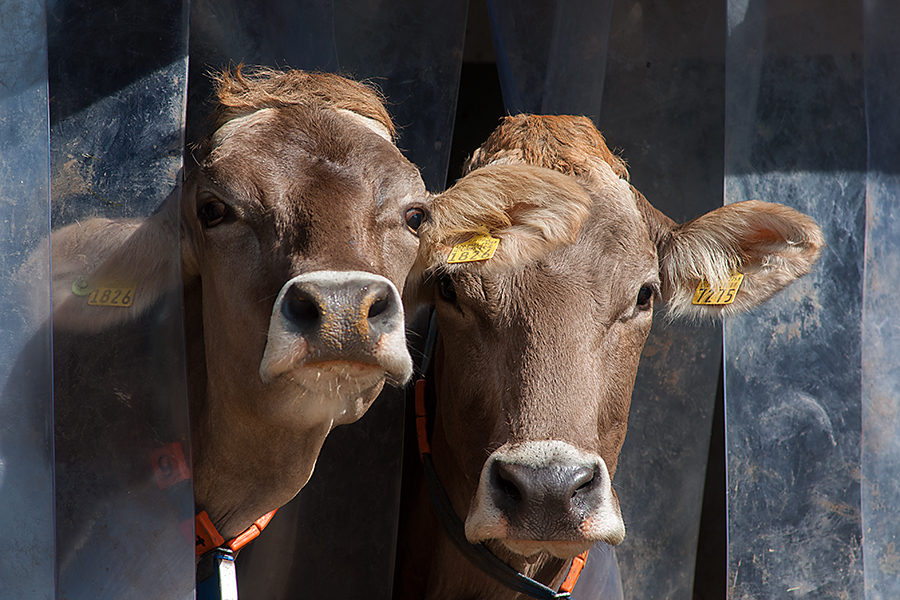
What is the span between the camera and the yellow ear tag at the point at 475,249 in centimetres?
245

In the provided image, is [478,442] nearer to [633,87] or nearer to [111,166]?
[111,166]

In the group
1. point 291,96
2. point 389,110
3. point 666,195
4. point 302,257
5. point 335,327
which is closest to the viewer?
point 335,327

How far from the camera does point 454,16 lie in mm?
3336

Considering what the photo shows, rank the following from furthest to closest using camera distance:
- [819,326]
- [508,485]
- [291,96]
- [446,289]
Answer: [819,326]
[446,289]
[291,96]
[508,485]

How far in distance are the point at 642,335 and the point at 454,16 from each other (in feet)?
5.61

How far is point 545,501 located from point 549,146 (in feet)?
4.76

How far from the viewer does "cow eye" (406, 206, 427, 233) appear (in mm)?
2410

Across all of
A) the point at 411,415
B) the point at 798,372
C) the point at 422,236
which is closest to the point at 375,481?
the point at 411,415

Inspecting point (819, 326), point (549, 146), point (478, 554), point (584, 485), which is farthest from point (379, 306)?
point (819, 326)

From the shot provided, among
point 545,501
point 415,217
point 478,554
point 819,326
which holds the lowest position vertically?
point 478,554

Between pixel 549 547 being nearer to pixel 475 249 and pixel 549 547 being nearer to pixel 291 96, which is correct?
pixel 475 249

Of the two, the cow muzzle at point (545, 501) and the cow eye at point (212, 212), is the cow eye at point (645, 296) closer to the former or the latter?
the cow muzzle at point (545, 501)

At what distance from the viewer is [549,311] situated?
2482 mm

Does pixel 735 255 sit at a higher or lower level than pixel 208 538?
higher
